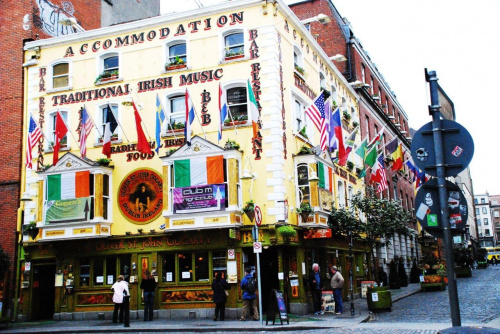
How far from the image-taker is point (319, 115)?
21.1 meters

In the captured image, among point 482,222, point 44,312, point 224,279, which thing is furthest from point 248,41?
point 482,222

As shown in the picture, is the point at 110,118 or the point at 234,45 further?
the point at 110,118

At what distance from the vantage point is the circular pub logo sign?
22.5 m

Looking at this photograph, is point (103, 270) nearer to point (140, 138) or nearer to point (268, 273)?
point (140, 138)

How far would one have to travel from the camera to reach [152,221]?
22422 mm

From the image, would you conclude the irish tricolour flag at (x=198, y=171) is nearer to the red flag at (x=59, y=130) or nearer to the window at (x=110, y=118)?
the window at (x=110, y=118)

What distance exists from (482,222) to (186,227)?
509ft

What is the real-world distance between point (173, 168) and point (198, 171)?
1239mm

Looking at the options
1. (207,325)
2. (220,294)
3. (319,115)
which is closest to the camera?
(207,325)

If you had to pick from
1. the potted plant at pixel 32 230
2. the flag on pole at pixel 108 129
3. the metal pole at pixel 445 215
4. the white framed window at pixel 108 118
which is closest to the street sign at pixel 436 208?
the metal pole at pixel 445 215

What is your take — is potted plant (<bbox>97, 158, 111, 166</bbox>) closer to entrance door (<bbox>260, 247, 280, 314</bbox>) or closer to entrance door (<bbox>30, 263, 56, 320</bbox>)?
entrance door (<bbox>30, 263, 56, 320</bbox>)

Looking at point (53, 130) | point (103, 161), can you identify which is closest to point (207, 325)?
point (103, 161)

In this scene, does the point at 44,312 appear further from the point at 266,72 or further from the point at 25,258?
the point at 266,72

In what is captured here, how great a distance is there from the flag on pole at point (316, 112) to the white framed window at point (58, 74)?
38.4 ft
